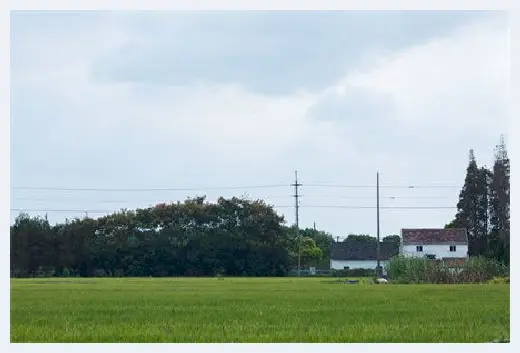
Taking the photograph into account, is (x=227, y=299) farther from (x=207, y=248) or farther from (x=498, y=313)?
(x=207, y=248)

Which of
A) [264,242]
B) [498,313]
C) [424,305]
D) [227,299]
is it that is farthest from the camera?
[264,242]

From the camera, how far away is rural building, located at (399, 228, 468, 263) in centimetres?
5175

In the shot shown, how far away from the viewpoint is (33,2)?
10.8 meters

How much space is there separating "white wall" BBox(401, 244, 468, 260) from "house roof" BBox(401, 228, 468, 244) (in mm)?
282

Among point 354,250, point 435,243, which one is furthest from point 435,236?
point 354,250

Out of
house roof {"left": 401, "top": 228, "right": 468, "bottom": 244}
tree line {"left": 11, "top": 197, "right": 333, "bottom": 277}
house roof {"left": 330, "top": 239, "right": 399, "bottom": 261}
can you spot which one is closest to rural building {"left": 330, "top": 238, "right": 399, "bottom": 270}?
house roof {"left": 330, "top": 239, "right": 399, "bottom": 261}

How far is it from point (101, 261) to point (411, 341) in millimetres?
36195

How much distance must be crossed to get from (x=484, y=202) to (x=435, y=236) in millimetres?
4256

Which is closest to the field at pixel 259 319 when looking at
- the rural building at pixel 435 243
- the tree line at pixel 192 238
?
the tree line at pixel 192 238

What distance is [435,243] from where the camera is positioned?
2128 inches

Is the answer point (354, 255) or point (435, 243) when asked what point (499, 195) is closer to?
point (435, 243)

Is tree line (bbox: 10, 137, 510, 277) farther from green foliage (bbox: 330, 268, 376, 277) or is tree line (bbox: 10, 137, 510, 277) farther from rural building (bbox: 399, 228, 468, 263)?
green foliage (bbox: 330, 268, 376, 277)

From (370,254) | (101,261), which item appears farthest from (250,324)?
(370,254)

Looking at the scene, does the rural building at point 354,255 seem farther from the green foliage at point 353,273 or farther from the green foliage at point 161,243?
the green foliage at point 161,243
